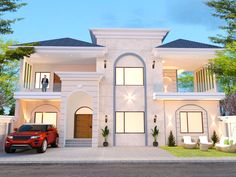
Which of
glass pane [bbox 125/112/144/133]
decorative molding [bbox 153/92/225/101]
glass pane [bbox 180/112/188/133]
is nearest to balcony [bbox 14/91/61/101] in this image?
glass pane [bbox 125/112/144/133]

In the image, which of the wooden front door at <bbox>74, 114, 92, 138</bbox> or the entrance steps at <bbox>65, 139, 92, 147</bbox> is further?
the wooden front door at <bbox>74, 114, 92, 138</bbox>

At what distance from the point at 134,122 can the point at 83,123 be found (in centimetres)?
449

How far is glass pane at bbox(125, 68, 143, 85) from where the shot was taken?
19.3 meters

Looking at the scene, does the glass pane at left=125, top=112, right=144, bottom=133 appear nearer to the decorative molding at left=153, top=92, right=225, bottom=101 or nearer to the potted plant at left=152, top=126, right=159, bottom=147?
the potted plant at left=152, top=126, right=159, bottom=147

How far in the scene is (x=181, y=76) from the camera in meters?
42.0

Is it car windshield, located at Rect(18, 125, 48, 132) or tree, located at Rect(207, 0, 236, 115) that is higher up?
tree, located at Rect(207, 0, 236, 115)

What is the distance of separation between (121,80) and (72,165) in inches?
413

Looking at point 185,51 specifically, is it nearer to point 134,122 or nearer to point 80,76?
point 134,122

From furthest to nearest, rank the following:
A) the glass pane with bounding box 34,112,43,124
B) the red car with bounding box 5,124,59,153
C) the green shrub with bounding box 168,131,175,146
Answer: the glass pane with bounding box 34,112,43,124
the green shrub with bounding box 168,131,175,146
the red car with bounding box 5,124,59,153

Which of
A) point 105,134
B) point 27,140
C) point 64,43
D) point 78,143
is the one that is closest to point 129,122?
point 105,134

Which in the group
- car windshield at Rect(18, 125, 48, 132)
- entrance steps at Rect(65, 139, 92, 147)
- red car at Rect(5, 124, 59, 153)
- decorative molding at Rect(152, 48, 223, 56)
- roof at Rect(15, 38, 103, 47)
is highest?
roof at Rect(15, 38, 103, 47)

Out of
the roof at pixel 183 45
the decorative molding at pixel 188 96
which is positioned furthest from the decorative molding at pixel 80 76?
the roof at pixel 183 45

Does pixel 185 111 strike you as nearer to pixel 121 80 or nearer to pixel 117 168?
pixel 121 80

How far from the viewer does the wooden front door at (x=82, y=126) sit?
19030 mm
